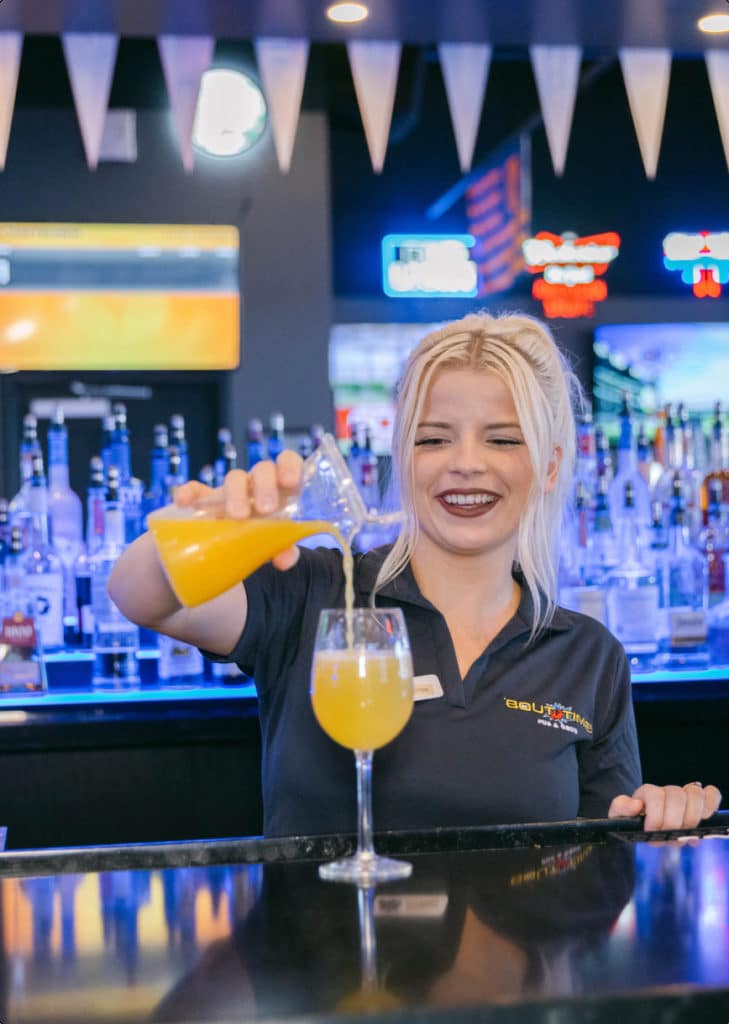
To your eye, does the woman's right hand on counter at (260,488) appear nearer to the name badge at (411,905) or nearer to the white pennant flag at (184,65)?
the name badge at (411,905)

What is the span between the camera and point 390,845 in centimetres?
109

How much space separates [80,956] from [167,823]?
58.6 inches

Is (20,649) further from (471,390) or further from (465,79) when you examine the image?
(465,79)

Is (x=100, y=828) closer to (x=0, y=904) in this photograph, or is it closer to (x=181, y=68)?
Result: (x=0, y=904)

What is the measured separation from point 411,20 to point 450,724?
189cm

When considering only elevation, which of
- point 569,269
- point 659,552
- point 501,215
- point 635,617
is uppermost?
point 501,215

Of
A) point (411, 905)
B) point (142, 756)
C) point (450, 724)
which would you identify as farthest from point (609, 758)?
point (142, 756)

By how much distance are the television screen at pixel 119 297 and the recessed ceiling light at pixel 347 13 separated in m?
1.87

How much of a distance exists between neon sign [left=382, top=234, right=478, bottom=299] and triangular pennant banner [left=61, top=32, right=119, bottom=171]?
4.05 m

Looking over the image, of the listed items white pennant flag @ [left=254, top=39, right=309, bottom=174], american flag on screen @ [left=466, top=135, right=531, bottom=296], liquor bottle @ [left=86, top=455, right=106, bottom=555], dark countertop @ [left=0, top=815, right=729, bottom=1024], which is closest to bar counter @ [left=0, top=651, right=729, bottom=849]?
liquor bottle @ [left=86, top=455, right=106, bottom=555]

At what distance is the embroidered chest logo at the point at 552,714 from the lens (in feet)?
5.06

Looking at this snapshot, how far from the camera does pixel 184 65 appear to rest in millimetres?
3035

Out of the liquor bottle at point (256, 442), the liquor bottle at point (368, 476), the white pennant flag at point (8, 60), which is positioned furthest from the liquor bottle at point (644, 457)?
the white pennant flag at point (8, 60)

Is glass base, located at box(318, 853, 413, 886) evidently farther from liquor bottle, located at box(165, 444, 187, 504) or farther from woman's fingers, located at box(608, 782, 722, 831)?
liquor bottle, located at box(165, 444, 187, 504)
